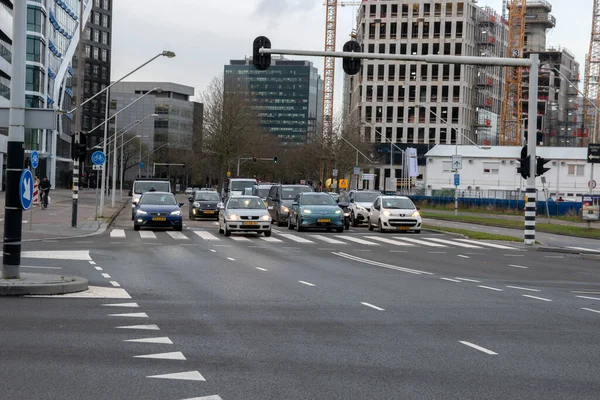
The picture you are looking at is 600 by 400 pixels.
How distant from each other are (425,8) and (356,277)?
114 m

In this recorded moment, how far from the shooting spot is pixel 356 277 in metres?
17.8

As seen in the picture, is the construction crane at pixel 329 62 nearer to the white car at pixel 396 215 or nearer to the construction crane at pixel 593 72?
the construction crane at pixel 593 72

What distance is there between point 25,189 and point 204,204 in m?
33.1

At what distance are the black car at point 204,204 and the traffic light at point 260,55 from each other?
72.7 feet

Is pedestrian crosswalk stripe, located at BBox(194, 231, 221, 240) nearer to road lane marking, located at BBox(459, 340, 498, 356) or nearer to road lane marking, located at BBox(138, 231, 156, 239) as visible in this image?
road lane marking, located at BBox(138, 231, 156, 239)

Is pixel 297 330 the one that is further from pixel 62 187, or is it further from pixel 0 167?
pixel 62 187

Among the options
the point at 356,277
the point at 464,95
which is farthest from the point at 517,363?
the point at 464,95

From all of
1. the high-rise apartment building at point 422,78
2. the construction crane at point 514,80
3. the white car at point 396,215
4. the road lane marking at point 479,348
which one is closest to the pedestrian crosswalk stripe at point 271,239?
the white car at point 396,215

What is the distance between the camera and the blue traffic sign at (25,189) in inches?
539

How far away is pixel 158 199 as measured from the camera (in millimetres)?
36781

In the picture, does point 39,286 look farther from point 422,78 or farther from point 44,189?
point 422,78

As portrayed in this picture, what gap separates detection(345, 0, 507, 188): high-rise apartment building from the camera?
Answer: 410ft

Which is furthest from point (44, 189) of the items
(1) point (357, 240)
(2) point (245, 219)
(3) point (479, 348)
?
(3) point (479, 348)

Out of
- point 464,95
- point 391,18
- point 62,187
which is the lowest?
point 62,187
